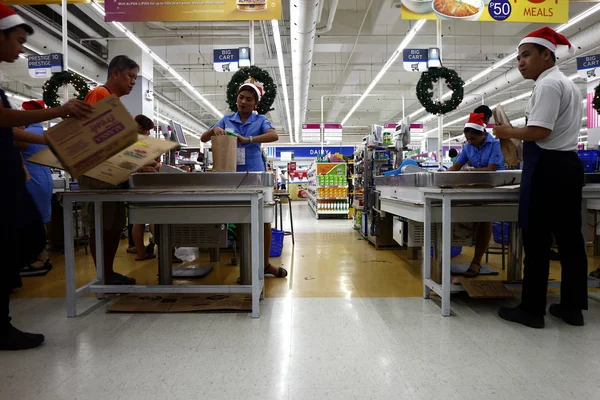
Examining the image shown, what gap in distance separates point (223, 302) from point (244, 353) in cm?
88

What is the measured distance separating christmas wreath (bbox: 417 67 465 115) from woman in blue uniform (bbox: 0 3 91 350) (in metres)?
4.55

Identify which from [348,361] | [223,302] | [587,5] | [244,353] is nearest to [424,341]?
[348,361]

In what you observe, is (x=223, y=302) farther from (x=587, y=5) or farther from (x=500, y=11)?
(x=587, y=5)

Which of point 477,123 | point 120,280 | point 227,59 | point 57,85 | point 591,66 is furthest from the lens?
point 591,66

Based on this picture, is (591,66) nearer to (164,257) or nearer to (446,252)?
(446,252)

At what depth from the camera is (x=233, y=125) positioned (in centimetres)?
357

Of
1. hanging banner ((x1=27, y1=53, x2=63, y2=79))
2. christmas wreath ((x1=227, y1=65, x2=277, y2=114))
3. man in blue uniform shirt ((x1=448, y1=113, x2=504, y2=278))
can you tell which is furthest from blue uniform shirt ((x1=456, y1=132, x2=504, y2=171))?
hanging banner ((x1=27, y1=53, x2=63, y2=79))

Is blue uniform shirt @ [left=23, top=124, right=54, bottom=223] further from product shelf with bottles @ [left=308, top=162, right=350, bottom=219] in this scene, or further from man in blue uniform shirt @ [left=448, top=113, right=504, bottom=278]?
product shelf with bottles @ [left=308, top=162, right=350, bottom=219]

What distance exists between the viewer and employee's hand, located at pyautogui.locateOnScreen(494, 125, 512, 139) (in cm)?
237

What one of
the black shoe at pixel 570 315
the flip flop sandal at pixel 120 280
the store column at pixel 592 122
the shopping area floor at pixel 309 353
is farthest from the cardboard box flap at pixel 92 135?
the store column at pixel 592 122

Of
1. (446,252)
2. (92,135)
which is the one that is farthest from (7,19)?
(446,252)

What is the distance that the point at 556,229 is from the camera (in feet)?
8.02

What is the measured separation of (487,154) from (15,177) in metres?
3.88

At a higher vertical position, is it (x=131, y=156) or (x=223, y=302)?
(x=131, y=156)
